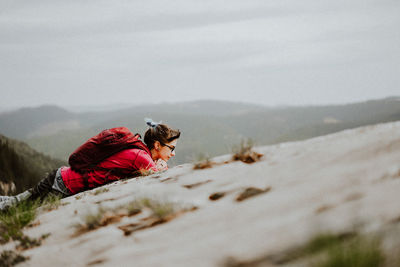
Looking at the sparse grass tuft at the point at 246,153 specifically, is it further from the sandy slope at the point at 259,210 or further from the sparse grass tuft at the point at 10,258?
the sparse grass tuft at the point at 10,258

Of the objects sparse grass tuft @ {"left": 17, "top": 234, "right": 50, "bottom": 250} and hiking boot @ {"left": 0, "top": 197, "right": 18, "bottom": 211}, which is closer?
sparse grass tuft @ {"left": 17, "top": 234, "right": 50, "bottom": 250}

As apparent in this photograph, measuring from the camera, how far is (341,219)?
1.94 meters

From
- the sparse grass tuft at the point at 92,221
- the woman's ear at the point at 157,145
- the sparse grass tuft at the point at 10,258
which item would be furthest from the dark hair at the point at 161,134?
the sparse grass tuft at the point at 10,258

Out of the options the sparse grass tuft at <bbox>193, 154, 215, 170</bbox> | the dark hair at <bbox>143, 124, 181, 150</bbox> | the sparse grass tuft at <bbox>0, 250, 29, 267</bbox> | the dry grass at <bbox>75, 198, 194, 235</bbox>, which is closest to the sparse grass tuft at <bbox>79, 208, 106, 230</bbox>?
the dry grass at <bbox>75, 198, 194, 235</bbox>

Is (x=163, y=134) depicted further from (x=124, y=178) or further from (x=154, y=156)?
(x=124, y=178)

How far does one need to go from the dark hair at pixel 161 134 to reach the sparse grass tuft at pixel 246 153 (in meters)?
1.70

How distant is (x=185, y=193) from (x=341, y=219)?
179 cm

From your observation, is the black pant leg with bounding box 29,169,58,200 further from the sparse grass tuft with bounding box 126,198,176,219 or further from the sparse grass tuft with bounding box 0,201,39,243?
the sparse grass tuft with bounding box 126,198,176,219

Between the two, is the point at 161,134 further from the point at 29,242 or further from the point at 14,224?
the point at 29,242

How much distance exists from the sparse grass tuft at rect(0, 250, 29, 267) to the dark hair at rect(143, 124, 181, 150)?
3.12 metres

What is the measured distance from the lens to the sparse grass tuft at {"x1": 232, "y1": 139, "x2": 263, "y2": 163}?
156 inches

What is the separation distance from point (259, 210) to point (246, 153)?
1671mm

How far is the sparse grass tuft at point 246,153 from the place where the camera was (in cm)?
397


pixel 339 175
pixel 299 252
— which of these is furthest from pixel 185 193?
pixel 299 252
